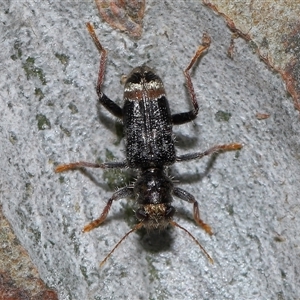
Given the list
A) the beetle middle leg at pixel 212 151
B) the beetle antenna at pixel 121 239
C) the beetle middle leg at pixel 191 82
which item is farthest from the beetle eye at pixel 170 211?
the beetle middle leg at pixel 191 82

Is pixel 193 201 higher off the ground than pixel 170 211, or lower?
higher

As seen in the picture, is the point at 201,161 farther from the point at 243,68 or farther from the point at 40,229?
the point at 40,229

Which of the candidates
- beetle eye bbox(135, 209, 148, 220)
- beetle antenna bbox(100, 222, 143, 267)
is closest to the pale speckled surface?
beetle antenna bbox(100, 222, 143, 267)

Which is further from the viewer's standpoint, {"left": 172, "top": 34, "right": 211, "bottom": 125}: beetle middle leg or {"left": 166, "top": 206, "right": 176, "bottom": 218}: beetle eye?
{"left": 166, "top": 206, "right": 176, "bottom": 218}: beetle eye

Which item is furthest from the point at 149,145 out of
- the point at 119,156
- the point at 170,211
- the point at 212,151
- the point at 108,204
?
the point at 108,204

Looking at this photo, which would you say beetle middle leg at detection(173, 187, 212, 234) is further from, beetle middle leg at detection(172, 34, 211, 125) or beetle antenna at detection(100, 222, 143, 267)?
beetle middle leg at detection(172, 34, 211, 125)

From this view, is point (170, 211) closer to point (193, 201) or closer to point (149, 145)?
point (193, 201)
